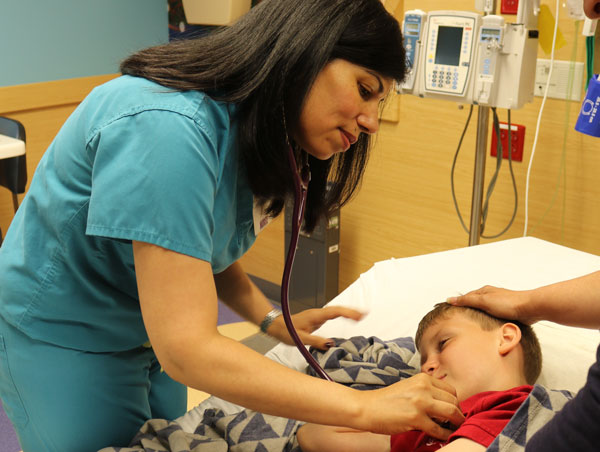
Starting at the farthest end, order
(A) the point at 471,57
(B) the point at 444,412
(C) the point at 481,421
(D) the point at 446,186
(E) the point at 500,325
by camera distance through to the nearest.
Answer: (D) the point at 446,186 → (A) the point at 471,57 → (E) the point at 500,325 → (C) the point at 481,421 → (B) the point at 444,412

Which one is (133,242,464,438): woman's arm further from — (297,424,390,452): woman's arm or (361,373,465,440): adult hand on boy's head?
(297,424,390,452): woman's arm

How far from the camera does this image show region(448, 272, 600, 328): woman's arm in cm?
141

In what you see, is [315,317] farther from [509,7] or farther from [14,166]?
[14,166]

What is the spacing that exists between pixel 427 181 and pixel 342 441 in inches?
72.4

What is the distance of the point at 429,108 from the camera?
9.53 feet

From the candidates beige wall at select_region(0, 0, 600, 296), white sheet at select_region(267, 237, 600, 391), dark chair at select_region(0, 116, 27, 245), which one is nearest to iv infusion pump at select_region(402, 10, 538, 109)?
beige wall at select_region(0, 0, 600, 296)

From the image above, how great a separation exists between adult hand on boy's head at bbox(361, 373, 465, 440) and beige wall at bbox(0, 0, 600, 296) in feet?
5.64

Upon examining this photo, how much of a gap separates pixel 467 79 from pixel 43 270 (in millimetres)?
1702

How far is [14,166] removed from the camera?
2969mm

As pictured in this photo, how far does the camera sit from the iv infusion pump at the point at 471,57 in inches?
87.8

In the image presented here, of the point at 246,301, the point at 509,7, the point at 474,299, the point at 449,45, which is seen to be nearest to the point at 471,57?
the point at 449,45

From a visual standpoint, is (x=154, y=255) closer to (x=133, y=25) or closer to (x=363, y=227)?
(x=363, y=227)

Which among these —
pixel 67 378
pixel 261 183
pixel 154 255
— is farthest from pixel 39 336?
pixel 261 183

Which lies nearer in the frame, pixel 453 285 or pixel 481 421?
pixel 481 421
